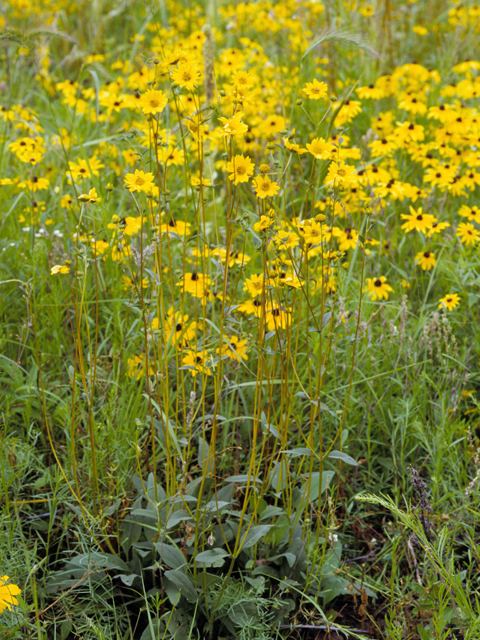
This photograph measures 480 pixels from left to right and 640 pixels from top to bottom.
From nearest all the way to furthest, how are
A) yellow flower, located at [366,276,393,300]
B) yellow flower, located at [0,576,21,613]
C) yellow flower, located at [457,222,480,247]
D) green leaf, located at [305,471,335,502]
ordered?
yellow flower, located at [0,576,21,613]
green leaf, located at [305,471,335,502]
yellow flower, located at [366,276,393,300]
yellow flower, located at [457,222,480,247]

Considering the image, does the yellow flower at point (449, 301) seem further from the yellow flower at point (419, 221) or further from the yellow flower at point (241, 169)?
the yellow flower at point (241, 169)

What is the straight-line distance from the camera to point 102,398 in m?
2.14

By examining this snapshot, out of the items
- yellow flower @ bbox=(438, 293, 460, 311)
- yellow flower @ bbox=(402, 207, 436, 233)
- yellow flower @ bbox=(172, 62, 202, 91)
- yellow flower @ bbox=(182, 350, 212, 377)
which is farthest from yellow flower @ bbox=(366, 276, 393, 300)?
yellow flower @ bbox=(172, 62, 202, 91)

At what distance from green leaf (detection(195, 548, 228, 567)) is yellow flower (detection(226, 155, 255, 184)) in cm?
79

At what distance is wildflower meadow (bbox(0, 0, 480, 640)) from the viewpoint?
6.02ft

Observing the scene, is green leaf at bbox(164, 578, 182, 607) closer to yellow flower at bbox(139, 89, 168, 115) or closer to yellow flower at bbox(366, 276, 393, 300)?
yellow flower at bbox(139, 89, 168, 115)

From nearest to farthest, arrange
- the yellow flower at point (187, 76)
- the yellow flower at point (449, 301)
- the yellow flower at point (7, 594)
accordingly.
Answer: the yellow flower at point (7, 594)
the yellow flower at point (187, 76)
the yellow flower at point (449, 301)

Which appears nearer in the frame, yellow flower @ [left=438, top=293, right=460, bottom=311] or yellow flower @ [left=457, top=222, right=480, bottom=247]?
yellow flower @ [left=438, top=293, right=460, bottom=311]

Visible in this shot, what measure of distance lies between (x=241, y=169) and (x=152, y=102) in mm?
231

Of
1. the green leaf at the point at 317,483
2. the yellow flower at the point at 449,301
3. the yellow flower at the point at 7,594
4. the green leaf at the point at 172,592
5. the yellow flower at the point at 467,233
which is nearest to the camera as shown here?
the yellow flower at the point at 7,594

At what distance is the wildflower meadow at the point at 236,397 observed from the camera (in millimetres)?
1835

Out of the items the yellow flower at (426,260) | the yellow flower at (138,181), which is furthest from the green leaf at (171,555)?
the yellow flower at (426,260)

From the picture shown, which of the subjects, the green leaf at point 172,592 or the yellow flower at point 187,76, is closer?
the yellow flower at point 187,76

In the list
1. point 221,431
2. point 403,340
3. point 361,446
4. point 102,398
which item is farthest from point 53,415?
point 403,340
